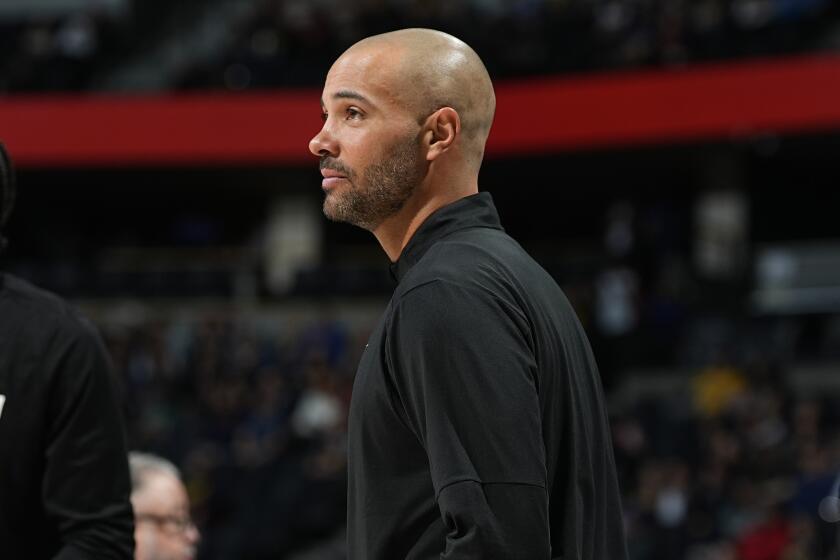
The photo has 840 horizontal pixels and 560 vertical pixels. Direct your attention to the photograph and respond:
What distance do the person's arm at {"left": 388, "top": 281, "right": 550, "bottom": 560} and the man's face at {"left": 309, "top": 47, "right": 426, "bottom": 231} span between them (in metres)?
Answer: 0.26

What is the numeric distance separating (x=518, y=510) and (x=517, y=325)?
8.9 inches

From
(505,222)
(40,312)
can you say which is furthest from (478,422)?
(505,222)

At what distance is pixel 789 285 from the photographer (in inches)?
588

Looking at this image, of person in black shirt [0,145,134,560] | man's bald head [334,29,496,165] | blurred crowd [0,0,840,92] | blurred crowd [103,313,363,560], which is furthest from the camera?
blurred crowd [0,0,840,92]

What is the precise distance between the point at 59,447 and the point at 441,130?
733 millimetres

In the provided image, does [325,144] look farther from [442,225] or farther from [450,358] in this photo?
[450,358]

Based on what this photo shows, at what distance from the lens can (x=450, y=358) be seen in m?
1.68

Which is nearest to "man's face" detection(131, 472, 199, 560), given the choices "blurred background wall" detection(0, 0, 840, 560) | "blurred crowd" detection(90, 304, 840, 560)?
"blurred crowd" detection(90, 304, 840, 560)

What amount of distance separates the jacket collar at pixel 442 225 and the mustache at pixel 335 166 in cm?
12

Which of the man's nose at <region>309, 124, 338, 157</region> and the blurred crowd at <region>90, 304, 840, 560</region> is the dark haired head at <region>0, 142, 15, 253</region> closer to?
the man's nose at <region>309, 124, 338, 157</region>

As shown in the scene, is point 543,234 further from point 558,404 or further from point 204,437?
point 558,404

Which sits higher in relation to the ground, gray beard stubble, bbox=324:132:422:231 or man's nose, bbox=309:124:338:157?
man's nose, bbox=309:124:338:157

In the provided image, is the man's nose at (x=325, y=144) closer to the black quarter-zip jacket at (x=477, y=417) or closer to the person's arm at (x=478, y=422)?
the black quarter-zip jacket at (x=477, y=417)

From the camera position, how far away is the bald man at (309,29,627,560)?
1668 millimetres
